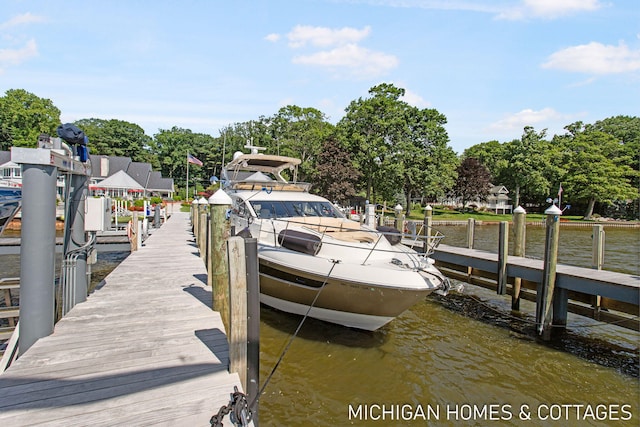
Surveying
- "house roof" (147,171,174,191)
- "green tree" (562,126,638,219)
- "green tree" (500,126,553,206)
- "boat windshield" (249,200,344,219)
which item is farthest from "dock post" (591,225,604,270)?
"house roof" (147,171,174,191)

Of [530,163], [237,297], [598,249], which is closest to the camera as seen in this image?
[237,297]

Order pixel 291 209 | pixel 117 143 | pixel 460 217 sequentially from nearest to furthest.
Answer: pixel 291 209
pixel 460 217
pixel 117 143

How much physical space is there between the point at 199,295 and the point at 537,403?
523cm

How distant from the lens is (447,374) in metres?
5.88

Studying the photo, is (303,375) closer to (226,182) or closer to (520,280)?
(520,280)

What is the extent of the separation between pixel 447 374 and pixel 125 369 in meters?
4.55

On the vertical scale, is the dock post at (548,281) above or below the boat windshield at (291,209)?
below

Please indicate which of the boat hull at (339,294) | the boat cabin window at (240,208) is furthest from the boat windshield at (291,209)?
the boat hull at (339,294)

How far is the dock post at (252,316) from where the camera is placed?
3.48 m

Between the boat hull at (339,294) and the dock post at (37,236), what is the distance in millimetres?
3438

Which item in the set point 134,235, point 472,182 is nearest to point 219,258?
point 134,235

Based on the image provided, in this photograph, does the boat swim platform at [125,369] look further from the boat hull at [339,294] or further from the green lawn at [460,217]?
the green lawn at [460,217]

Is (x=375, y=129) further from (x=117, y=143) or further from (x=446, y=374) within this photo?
(x=117, y=143)

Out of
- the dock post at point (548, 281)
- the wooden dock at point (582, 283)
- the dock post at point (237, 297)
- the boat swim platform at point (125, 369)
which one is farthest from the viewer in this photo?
the dock post at point (548, 281)
